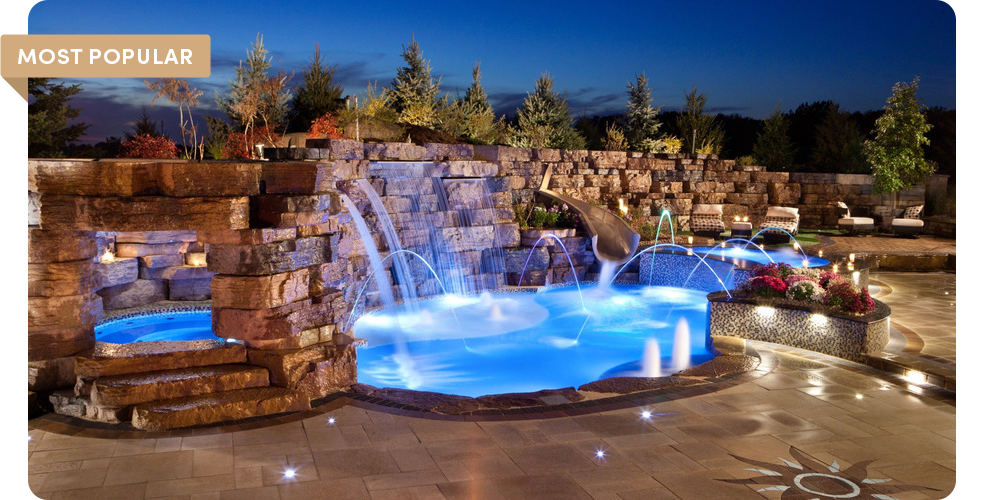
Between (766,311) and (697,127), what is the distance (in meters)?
13.3

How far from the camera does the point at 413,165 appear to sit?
39.3 feet

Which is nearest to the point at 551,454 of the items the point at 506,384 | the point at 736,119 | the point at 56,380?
the point at 506,384

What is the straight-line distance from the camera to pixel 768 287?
8102 millimetres

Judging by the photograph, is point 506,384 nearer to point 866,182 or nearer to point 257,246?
point 257,246

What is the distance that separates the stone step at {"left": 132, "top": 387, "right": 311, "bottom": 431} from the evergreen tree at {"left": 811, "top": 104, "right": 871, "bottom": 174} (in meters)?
18.7

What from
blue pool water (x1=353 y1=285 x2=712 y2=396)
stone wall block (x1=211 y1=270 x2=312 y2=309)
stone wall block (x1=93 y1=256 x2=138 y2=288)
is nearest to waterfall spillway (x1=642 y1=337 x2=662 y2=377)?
blue pool water (x1=353 y1=285 x2=712 y2=396)

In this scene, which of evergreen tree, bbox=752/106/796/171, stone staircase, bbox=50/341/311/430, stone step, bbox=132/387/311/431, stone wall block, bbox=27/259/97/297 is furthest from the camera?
evergreen tree, bbox=752/106/796/171

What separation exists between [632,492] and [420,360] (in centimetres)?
437

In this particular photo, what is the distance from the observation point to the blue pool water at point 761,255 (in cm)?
1208

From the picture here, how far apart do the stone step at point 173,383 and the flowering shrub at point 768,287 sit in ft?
18.5

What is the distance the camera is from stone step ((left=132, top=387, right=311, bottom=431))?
507cm

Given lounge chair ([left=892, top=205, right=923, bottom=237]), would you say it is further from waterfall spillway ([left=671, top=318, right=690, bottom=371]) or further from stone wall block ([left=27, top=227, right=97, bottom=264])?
stone wall block ([left=27, top=227, right=97, bottom=264])

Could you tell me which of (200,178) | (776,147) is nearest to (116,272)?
(200,178)

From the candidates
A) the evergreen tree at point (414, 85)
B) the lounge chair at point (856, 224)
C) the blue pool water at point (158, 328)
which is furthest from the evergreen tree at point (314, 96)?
the lounge chair at point (856, 224)
